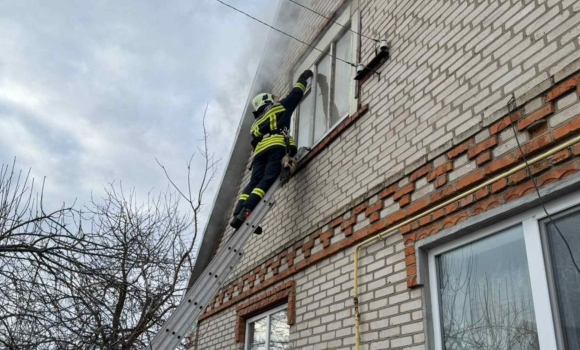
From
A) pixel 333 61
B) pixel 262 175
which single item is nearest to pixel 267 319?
pixel 262 175

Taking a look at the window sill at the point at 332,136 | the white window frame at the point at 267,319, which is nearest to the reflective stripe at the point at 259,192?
the window sill at the point at 332,136

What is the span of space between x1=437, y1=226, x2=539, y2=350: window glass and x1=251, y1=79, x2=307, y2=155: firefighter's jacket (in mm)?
2869

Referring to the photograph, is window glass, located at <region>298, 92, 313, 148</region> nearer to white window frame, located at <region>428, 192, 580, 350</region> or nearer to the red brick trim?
the red brick trim

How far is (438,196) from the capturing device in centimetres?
312

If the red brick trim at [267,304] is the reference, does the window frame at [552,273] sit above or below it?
below

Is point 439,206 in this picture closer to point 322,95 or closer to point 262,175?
point 262,175

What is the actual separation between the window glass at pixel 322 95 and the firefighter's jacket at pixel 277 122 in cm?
22

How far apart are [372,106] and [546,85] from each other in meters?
1.84

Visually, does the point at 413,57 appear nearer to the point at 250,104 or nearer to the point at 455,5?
the point at 455,5

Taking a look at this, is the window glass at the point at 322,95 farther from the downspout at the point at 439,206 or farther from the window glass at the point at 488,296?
the window glass at the point at 488,296

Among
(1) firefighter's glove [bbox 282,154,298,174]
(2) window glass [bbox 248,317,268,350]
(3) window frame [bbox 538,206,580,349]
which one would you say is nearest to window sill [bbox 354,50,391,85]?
(1) firefighter's glove [bbox 282,154,298,174]

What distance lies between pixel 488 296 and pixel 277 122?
3.48 meters

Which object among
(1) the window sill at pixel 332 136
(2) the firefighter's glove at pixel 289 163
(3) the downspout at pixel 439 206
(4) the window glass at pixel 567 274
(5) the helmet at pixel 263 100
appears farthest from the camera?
(5) the helmet at pixel 263 100

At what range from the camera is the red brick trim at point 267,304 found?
14.9 feet
